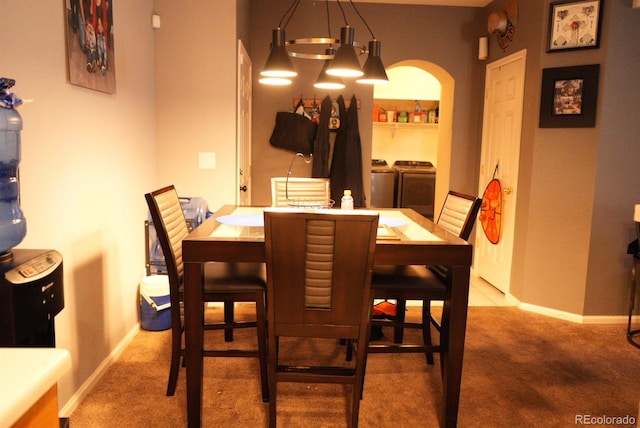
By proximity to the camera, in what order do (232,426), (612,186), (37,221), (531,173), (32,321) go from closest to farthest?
(32,321) → (37,221) → (232,426) → (612,186) → (531,173)

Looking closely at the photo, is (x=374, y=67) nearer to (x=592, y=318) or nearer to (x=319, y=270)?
(x=319, y=270)

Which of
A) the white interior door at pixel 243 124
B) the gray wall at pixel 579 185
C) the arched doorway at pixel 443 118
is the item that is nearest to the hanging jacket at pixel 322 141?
the white interior door at pixel 243 124

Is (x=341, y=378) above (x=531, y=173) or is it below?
below

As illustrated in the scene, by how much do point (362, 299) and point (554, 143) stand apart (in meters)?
2.41

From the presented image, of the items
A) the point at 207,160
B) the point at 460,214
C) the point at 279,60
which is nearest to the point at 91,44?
the point at 279,60

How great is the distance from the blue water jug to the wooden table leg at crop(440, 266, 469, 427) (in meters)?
1.60

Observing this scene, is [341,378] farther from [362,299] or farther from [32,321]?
[32,321]

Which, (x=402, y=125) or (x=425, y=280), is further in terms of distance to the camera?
(x=402, y=125)

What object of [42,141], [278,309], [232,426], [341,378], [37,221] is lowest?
[232,426]

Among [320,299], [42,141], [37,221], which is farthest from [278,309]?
[42,141]

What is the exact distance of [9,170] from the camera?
4.90 feet

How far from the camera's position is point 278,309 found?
6.34 ft

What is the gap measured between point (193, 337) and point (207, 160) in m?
1.80

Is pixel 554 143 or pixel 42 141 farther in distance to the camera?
pixel 554 143
